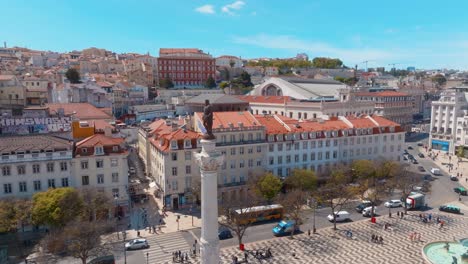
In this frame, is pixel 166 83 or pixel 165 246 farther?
pixel 166 83

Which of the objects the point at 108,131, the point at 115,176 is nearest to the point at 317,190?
the point at 115,176

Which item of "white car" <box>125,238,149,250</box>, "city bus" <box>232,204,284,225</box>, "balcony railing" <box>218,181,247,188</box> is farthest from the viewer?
"balcony railing" <box>218,181,247,188</box>

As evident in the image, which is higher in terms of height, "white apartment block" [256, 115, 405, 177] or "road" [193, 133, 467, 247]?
"white apartment block" [256, 115, 405, 177]

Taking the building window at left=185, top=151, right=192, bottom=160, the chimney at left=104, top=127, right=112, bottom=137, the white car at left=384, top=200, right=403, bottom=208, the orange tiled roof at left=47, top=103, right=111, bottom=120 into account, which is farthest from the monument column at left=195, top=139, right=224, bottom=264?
the orange tiled roof at left=47, top=103, right=111, bottom=120

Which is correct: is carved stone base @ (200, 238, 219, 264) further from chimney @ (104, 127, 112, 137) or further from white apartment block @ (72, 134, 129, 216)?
chimney @ (104, 127, 112, 137)

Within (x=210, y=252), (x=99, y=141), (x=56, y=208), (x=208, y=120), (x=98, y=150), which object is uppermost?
(x=208, y=120)

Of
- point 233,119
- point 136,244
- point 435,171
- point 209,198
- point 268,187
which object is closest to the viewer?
point 209,198

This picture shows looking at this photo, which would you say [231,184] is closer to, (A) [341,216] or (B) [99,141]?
(A) [341,216]

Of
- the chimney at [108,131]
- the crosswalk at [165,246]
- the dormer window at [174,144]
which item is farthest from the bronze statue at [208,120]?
the chimney at [108,131]
